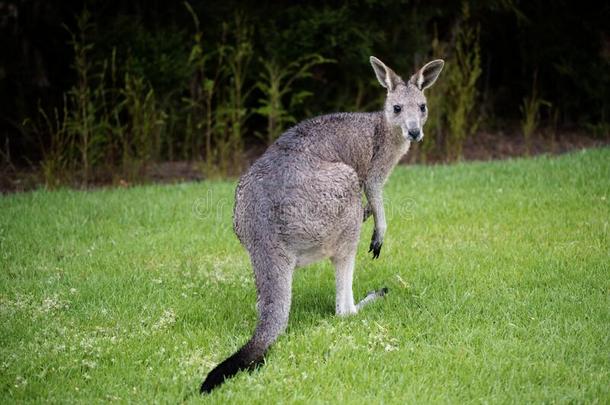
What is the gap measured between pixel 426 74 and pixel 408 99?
1.16 ft

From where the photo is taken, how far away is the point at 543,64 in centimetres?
1334

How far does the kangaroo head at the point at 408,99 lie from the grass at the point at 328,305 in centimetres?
123

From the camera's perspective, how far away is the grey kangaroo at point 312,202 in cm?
472

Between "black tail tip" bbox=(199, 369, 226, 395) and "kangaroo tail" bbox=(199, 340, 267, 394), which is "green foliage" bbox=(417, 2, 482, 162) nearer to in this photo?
"kangaroo tail" bbox=(199, 340, 267, 394)

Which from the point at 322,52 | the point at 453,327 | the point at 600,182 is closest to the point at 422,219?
the point at 600,182

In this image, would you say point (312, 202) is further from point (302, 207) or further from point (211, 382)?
point (211, 382)

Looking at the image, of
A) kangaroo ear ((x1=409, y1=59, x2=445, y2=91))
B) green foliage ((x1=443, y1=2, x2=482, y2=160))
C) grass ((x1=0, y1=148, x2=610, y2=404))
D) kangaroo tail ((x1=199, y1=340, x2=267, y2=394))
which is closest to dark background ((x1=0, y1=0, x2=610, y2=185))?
green foliage ((x1=443, y1=2, x2=482, y2=160))

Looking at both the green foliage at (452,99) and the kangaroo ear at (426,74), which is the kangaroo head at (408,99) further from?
the green foliage at (452,99)

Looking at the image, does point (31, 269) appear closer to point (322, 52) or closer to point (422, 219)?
point (422, 219)

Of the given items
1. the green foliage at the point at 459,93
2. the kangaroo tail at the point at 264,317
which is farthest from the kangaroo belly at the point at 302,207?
the green foliage at the point at 459,93

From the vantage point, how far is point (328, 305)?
5.75 m

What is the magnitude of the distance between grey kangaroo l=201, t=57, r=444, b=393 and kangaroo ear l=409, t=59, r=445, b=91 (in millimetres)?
130

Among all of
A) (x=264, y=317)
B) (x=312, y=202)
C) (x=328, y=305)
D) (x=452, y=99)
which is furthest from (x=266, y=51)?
(x=264, y=317)

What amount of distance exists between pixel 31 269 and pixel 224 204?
105 inches
